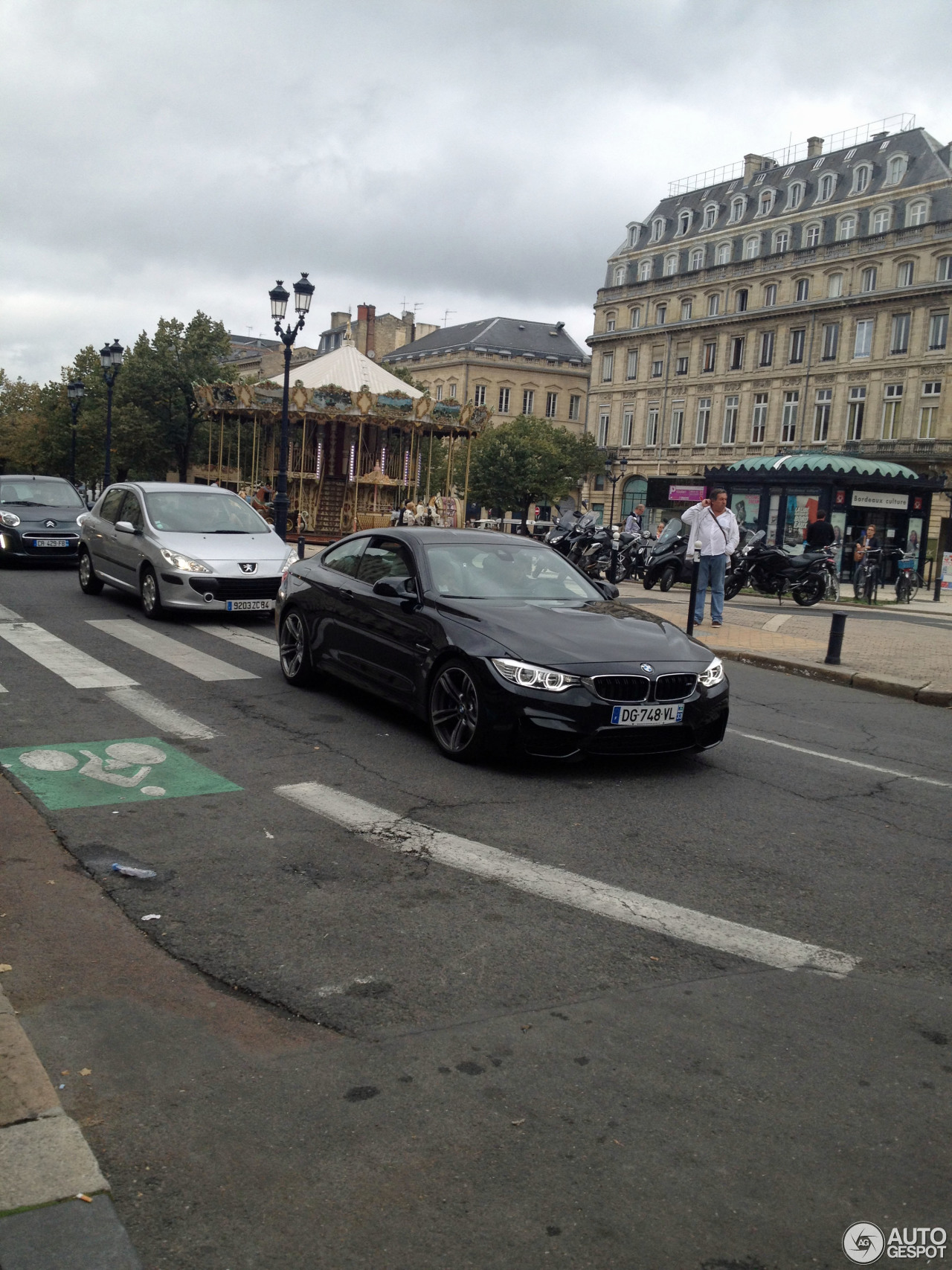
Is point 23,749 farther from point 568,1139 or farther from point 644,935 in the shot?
point 568,1139

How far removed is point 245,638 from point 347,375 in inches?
891

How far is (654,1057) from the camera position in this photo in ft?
11.2

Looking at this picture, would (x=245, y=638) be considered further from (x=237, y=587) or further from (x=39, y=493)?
(x=39, y=493)

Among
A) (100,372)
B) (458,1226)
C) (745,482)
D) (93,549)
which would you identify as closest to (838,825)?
(458,1226)

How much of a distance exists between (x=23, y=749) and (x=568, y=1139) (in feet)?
16.5

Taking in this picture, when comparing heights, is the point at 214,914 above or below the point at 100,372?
below

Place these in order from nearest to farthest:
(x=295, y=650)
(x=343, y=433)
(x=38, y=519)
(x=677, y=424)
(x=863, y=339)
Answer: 1. (x=295, y=650)
2. (x=38, y=519)
3. (x=343, y=433)
4. (x=863, y=339)
5. (x=677, y=424)

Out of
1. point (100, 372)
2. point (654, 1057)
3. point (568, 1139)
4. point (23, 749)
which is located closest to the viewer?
point (568, 1139)

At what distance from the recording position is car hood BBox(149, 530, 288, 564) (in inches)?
519

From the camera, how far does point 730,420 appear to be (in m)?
68.4

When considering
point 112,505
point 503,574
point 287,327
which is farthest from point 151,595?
point 287,327

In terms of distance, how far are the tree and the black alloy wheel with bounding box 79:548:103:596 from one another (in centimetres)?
6075

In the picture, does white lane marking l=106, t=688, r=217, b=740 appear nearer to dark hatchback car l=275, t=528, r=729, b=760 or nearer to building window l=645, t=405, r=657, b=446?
dark hatchback car l=275, t=528, r=729, b=760

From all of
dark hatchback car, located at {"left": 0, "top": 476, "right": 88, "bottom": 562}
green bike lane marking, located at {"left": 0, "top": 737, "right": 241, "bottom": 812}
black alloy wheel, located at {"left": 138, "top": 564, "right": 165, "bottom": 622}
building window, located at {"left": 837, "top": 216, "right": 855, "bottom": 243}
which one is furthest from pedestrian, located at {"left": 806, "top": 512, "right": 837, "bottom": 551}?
building window, located at {"left": 837, "top": 216, "right": 855, "bottom": 243}
